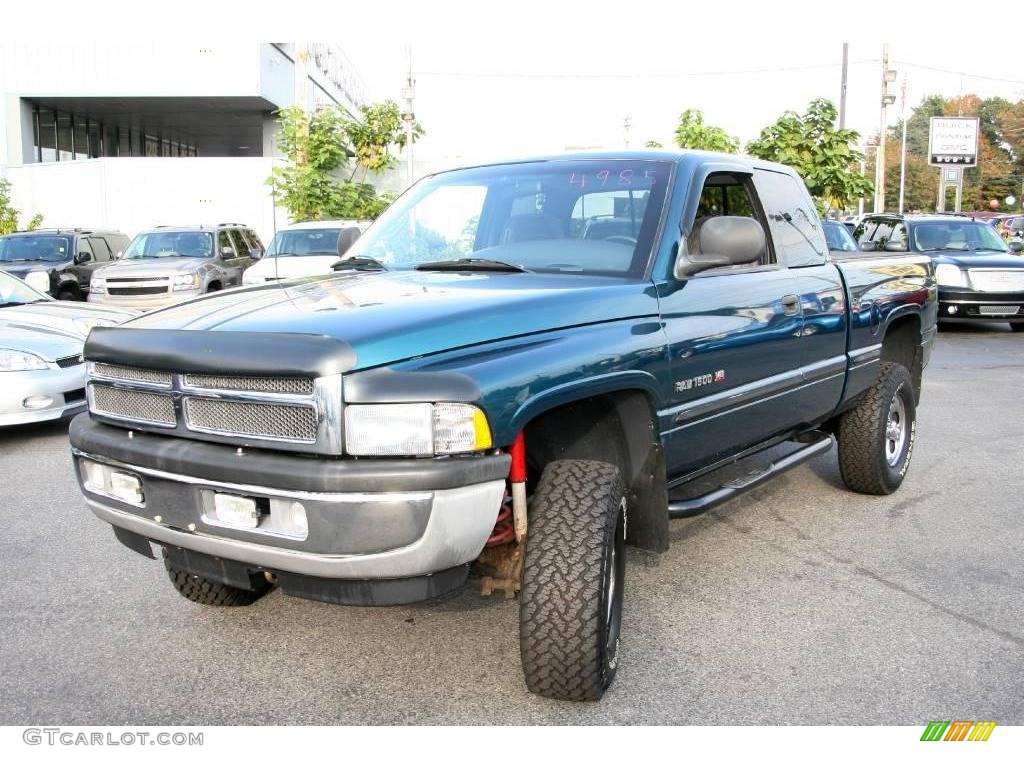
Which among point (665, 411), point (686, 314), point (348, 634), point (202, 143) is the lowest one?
point (348, 634)

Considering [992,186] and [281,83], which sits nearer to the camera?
[281,83]

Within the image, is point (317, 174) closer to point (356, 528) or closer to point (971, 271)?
point (971, 271)

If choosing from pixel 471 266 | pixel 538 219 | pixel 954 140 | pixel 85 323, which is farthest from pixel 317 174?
pixel 954 140

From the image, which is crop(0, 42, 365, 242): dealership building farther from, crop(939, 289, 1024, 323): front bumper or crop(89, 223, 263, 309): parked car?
crop(939, 289, 1024, 323): front bumper

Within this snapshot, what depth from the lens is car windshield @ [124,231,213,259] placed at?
54.5 feet

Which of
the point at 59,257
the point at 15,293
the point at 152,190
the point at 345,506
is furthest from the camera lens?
the point at 152,190

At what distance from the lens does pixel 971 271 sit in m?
14.2

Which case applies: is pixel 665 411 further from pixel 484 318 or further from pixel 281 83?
pixel 281 83

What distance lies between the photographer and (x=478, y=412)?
278 centimetres

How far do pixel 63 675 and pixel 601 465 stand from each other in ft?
6.67

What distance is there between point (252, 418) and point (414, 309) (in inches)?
23.8

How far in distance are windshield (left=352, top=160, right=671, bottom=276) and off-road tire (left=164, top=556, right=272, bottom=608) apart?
152 centimetres

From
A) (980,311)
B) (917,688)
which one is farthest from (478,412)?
(980,311)

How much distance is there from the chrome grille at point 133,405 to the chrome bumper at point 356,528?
22cm
